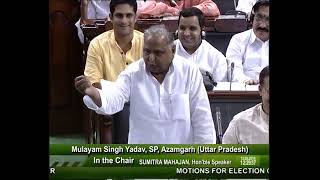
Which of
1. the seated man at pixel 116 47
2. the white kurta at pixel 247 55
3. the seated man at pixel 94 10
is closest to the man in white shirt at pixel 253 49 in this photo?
the white kurta at pixel 247 55

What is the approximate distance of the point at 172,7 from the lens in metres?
2.97

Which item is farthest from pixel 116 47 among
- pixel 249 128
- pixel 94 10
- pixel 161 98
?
pixel 249 128

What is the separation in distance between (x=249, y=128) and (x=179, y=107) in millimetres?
314

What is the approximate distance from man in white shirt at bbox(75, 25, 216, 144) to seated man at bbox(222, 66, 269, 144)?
0.29 ft

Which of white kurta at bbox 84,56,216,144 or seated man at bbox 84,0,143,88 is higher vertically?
seated man at bbox 84,0,143,88

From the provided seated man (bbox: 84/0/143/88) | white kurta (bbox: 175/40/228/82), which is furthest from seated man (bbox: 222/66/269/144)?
seated man (bbox: 84/0/143/88)

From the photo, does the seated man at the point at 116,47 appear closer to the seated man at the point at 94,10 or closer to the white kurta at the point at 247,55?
the seated man at the point at 94,10

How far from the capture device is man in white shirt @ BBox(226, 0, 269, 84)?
2895 mm

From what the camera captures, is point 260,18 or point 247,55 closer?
point 260,18

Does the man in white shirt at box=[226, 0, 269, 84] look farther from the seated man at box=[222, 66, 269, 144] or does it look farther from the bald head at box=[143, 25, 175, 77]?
the bald head at box=[143, 25, 175, 77]

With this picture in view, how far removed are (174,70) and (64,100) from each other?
0.49 metres

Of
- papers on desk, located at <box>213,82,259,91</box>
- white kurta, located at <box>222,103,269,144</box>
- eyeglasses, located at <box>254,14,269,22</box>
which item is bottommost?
white kurta, located at <box>222,103,269,144</box>

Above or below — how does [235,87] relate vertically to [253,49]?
below

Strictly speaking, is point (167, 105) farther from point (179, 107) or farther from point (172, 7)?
point (172, 7)
